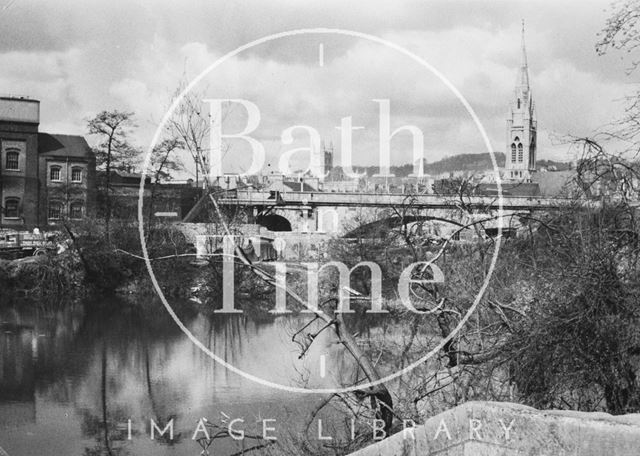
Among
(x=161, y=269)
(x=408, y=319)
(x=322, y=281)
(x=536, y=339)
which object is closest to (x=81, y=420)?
(x=408, y=319)

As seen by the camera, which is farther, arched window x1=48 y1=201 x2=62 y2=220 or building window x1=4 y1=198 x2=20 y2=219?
arched window x1=48 y1=201 x2=62 y2=220

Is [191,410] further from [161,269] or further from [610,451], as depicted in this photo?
[161,269]

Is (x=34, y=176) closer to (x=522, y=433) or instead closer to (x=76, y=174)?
(x=76, y=174)

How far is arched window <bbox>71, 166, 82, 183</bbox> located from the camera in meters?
36.1

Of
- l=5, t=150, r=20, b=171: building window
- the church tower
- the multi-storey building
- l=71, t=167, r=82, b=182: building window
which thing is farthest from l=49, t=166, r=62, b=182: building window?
the church tower

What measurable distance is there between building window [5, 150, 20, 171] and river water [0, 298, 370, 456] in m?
16.7

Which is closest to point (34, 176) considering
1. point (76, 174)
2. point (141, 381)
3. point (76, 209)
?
point (76, 174)

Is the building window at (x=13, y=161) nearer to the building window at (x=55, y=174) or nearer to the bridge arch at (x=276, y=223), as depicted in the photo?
the building window at (x=55, y=174)

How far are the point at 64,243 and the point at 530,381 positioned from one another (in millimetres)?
22796

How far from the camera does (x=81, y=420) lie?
10797mm

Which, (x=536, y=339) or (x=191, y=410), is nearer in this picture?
(x=536, y=339)

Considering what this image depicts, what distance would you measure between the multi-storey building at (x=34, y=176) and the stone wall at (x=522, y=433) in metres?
32.0

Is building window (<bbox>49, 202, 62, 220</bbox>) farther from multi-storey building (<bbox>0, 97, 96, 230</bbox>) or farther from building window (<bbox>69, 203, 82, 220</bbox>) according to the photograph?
building window (<bbox>69, 203, 82, 220</bbox>)

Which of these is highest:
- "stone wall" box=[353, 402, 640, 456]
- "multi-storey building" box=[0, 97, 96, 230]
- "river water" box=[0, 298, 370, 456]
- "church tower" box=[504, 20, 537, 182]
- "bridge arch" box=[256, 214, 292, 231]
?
"church tower" box=[504, 20, 537, 182]
